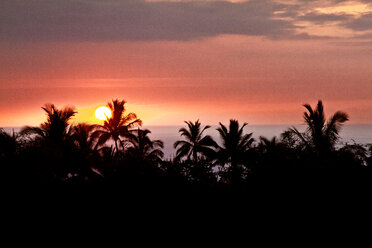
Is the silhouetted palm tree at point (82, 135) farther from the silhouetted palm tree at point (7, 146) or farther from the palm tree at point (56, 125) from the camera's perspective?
the silhouetted palm tree at point (7, 146)

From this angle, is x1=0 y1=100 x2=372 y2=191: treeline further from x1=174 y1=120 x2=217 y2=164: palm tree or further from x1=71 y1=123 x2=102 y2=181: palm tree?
x1=174 y1=120 x2=217 y2=164: palm tree

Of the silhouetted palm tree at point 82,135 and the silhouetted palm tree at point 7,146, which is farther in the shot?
the silhouetted palm tree at point 82,135

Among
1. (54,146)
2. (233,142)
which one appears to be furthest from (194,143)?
(54,146)

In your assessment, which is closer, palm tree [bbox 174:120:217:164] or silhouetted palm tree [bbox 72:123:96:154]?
silhouetted palm tree [bbox 72:123:96:154]

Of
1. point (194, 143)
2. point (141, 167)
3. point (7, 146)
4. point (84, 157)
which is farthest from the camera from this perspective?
point (194, 143)

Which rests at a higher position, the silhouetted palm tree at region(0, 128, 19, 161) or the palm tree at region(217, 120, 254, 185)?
the palm tree at region(217, 120, 254, 185)

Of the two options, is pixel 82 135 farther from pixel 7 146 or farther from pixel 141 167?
pixel 141 167

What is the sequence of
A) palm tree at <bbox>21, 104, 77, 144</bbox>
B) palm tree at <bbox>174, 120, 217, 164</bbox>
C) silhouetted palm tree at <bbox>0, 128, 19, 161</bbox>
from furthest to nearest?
palm tree at <bbox>174, 120, 217, 164</bbox> → palm tree at <bbox>21, 104, 77, 144</bbox> → silhouetted palm tree at <bbox>0, 128, 19, 161</bbox>

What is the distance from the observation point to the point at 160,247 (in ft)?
62.8

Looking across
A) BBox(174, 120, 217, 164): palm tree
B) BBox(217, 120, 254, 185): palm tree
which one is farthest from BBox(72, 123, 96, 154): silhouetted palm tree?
BBox(174, 120, 217, 164): palm tree

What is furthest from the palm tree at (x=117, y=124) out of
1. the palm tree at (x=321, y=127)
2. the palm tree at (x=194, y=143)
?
the palm tree at (x=321, y=127)

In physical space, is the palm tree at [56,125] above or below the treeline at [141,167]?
above

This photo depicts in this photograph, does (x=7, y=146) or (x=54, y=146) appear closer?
(x=7, y=146)

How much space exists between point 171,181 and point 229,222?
3443 mm
